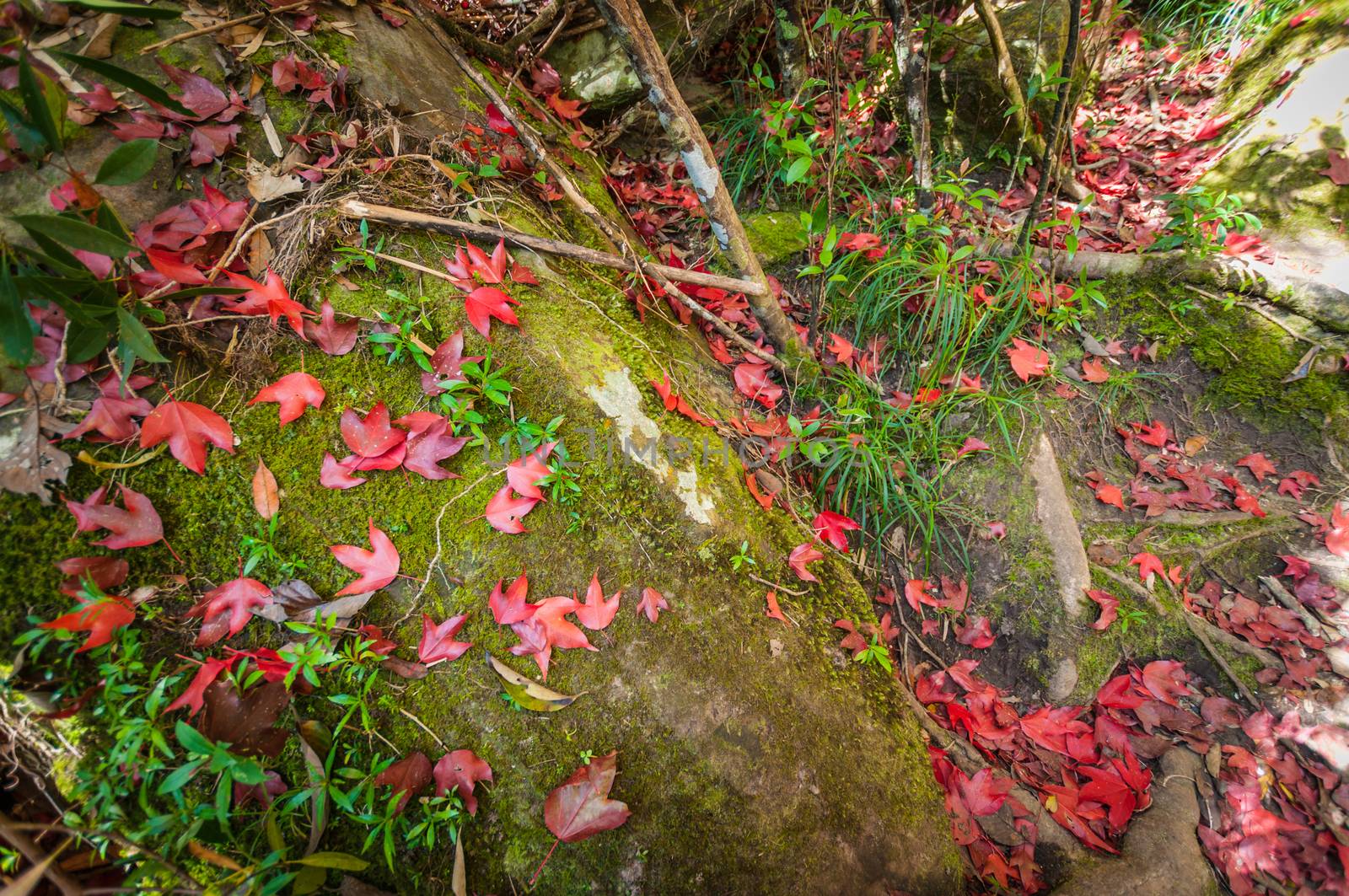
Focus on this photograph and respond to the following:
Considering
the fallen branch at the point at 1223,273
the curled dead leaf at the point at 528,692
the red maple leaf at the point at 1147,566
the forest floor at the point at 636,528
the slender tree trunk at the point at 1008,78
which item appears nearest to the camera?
the forest floor at the point at 636,528

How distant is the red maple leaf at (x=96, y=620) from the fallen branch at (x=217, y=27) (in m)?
1.69

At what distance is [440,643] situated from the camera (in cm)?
139

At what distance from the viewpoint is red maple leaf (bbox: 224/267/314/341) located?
57.7 inches

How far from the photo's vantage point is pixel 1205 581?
92.2 inches

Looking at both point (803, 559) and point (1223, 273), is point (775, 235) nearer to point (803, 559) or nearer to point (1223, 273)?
point (803, 559)

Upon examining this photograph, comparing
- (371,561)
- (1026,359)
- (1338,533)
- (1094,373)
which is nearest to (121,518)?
(371,561)

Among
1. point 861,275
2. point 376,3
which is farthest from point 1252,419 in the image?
point 376,3

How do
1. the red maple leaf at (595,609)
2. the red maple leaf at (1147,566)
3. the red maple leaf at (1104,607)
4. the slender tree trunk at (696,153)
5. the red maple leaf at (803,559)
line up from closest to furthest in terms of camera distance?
the red maple leaf at (595,609)
the slender tree trunk at (696,153)
the red maple leaf at (803,559)
the red maple leaf at (1104,607)
the red maple leaf at (1147,566)

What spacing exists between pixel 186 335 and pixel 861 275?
8.40 ft

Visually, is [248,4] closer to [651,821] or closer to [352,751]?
[352,751]

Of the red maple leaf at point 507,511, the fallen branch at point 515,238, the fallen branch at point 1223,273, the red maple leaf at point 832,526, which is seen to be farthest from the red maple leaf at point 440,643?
the fallen branch at point 1223,273

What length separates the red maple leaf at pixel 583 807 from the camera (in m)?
1.28

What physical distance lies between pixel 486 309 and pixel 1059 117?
234cm

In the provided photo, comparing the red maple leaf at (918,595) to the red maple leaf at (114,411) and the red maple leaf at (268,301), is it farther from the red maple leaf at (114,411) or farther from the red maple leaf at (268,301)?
the red maple leaf at (114,411)
